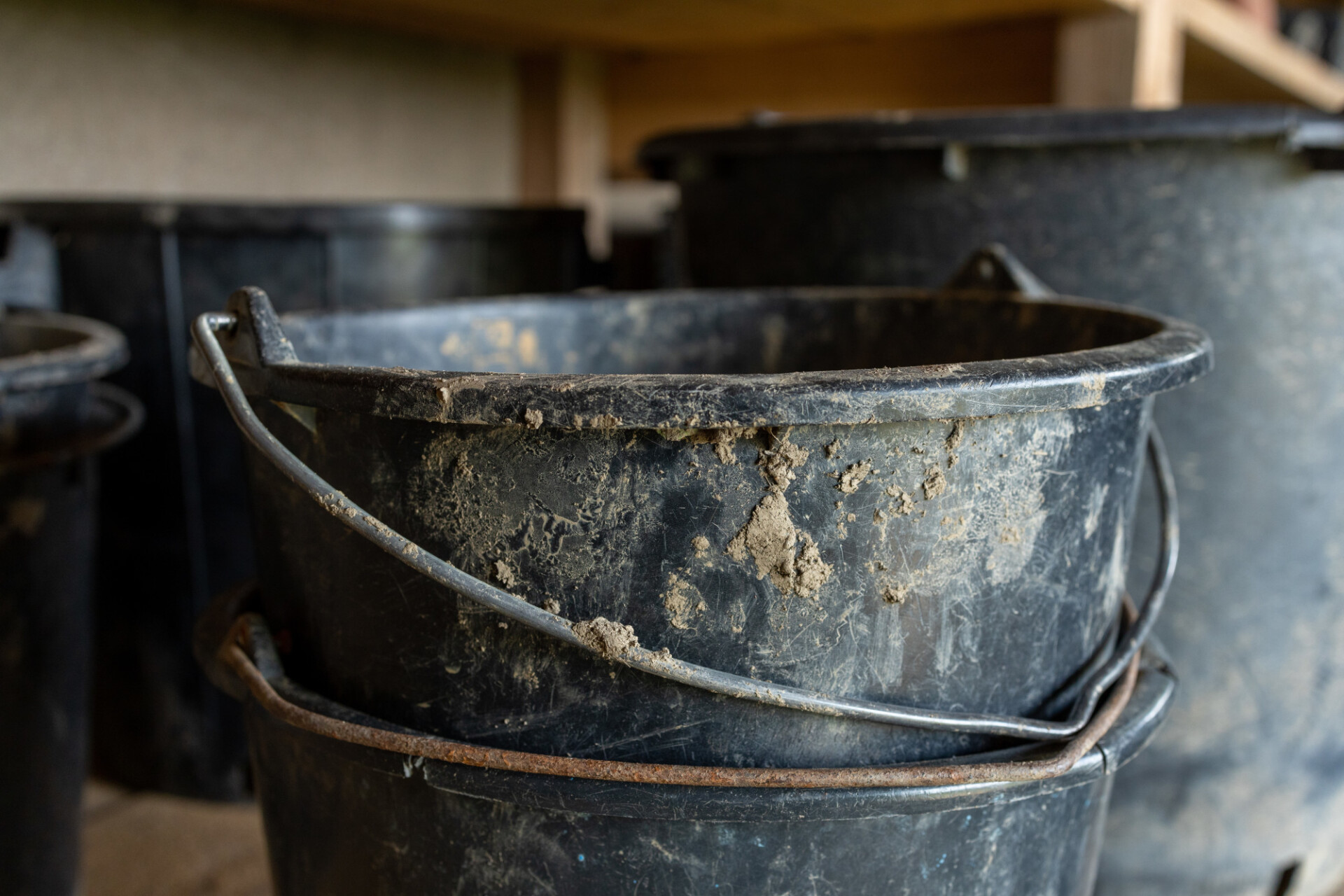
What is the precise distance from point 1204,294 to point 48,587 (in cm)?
129

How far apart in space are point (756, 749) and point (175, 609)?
125 centimetres

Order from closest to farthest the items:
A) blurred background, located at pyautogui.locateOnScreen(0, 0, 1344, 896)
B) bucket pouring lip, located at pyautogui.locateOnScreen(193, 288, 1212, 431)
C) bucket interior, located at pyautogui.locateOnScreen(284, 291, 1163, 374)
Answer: bucket pouring lip, located at pyautogui.locateOnScreen(193, 288, 1212, 431)
bucket interior, located at pyautogui.locateOnScreen(284, 291, 1163, 374)
blurred background, located at pyautogui.locateOnScreen(0, 0, 1344, 896)

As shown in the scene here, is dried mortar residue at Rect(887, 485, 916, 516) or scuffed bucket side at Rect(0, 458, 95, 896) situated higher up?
dried mortar residue at Rect(887, 485, 916, 516)

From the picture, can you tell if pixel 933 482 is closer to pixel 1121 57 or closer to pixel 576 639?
pixel 576 639

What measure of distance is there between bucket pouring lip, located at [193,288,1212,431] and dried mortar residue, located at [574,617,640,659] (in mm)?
121

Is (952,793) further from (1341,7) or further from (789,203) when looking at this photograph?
(1341,7)

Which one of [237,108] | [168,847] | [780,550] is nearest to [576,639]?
[780,550]

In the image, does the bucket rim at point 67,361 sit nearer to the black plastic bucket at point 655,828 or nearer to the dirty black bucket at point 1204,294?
the black plastic bucket at point 655,828

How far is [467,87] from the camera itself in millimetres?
2551

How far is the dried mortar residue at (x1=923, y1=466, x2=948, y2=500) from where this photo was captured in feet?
2.10

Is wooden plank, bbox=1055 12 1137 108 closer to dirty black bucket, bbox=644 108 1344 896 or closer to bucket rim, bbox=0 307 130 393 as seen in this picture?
dirty black bucket, bbox=644 108 1344 896

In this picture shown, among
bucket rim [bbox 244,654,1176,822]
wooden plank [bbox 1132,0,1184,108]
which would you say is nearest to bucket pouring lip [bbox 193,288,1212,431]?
bucket rim [bbox 244,654,1176,822]

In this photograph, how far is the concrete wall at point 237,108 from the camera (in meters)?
1.79

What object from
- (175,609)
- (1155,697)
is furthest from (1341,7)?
(175,609)
